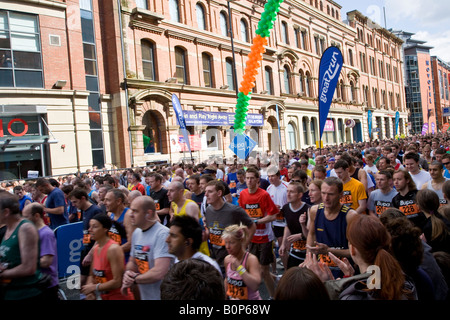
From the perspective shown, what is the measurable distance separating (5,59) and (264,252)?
1559 centimetres

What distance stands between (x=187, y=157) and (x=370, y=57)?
40.2 metres

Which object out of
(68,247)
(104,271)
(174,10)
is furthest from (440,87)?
(104,271)

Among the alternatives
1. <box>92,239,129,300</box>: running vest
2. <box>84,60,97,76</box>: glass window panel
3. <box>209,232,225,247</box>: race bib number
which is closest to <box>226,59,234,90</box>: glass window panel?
<box>84,60,97,76</box>: glass window panel

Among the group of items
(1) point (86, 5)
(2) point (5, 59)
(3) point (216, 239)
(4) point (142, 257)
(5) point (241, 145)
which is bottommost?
(3) point (216, 239)

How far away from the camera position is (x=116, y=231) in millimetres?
4484

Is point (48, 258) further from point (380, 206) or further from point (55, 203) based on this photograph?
point (380, 206)

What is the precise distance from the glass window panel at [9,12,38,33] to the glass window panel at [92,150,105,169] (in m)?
6.68

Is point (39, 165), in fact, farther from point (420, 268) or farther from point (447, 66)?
point (447, 66)

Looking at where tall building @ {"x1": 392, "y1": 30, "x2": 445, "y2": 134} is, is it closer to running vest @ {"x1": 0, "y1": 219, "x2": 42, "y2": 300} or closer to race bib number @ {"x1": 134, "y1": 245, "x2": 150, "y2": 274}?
race bib number @ {"x1": 134, "y1": 245, "x2": 150, "y2": 274}

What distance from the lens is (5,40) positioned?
14602 millimetres

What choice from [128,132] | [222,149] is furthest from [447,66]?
[128,132]

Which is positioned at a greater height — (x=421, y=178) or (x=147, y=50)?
(x=147, y=50)

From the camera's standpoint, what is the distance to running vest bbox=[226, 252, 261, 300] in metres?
3.14

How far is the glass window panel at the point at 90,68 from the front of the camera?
699 inches
